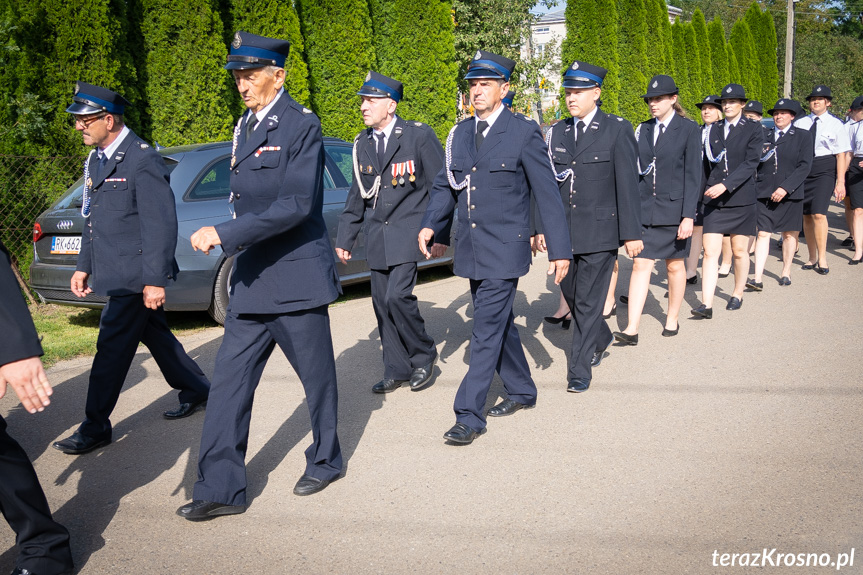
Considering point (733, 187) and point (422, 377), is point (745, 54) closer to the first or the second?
point (733, 187)

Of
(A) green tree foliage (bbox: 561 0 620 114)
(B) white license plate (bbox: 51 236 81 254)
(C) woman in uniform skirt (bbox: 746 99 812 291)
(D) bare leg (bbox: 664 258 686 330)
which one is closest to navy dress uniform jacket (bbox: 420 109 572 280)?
(D) bare leg (bbox: 664 258 686 330)

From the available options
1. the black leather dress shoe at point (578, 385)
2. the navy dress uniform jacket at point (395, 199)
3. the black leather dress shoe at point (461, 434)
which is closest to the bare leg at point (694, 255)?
the black leather dress shoe at point (578, 385)

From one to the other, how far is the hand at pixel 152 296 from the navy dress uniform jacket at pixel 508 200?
1.70 metres

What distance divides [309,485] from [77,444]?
1.56 metres

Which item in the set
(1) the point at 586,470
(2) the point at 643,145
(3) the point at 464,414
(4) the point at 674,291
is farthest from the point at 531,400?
(2) the point at 643,145

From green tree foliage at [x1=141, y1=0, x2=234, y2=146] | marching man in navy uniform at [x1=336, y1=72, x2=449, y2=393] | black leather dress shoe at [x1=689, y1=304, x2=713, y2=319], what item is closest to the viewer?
marching man in navy uniform at [x1=336, y1=72, x2=449, y2=393]

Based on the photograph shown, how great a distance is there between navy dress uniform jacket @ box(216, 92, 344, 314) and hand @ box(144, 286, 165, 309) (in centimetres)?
77

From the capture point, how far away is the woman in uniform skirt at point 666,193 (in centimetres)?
665

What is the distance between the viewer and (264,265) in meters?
3.64

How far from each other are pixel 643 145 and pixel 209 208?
381 centimetres

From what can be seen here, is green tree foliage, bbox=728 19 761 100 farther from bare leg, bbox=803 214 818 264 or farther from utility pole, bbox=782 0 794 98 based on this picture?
bare leg, bbox=803 214 818 264

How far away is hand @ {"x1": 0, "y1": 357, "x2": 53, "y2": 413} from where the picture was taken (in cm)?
267

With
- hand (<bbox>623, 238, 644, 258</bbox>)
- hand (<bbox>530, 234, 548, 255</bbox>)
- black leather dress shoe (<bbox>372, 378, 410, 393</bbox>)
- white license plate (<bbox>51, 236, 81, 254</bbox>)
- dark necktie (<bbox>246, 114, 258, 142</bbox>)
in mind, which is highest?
dark necktie (<bbox>246, 114, 258, 142</bbox>)

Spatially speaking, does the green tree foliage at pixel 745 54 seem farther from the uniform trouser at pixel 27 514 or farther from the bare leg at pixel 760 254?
the uniform trouser at pixel 27 514
